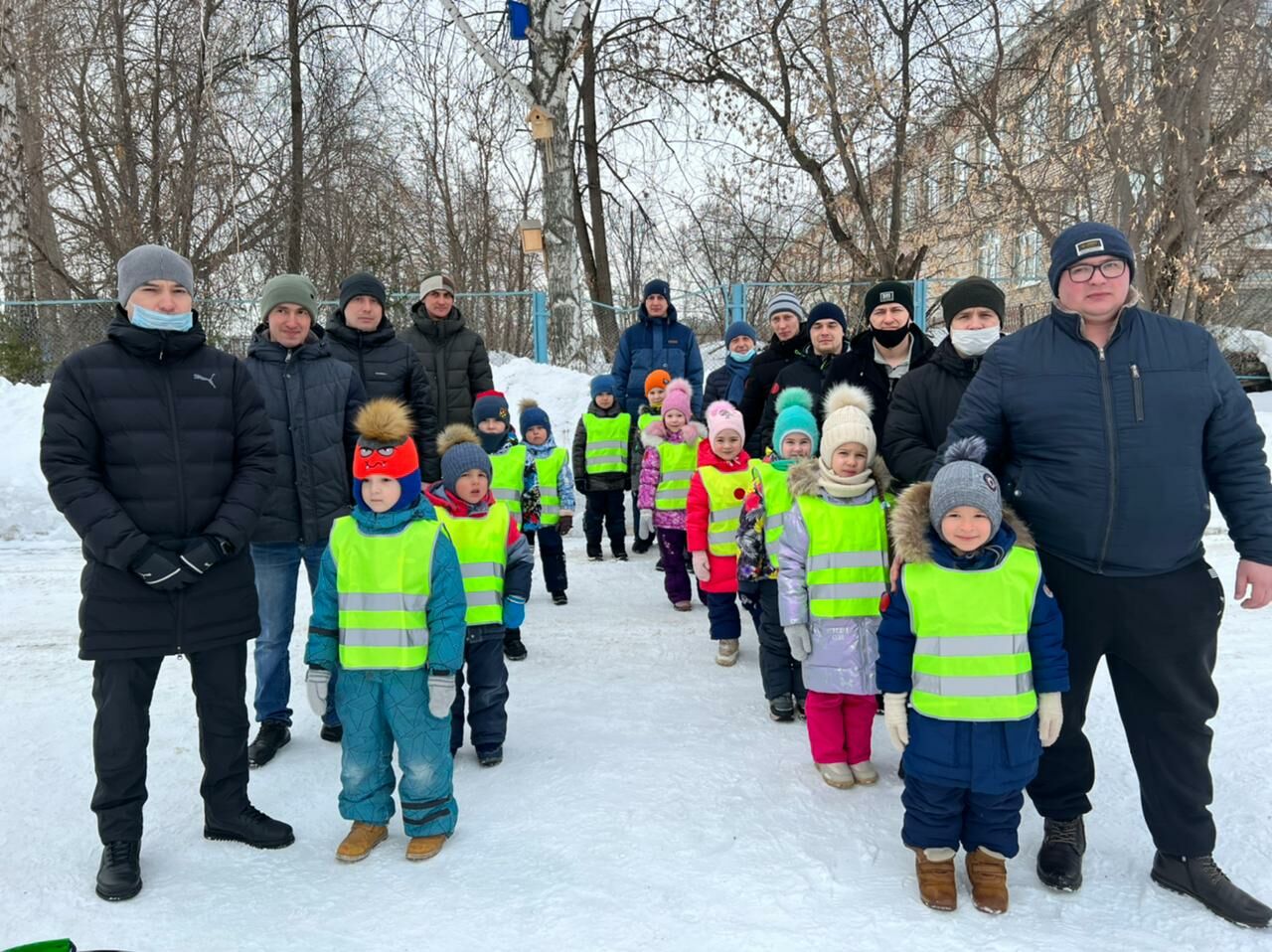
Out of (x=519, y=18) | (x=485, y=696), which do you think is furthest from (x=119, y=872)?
(x=519, y=18)

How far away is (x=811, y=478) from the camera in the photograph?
3.46 metres

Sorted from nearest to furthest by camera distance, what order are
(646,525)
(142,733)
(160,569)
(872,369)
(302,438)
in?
(160,569)
(142,733)
(302,438)
(872,369)
(646,525)

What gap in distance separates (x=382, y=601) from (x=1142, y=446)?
2.43 m

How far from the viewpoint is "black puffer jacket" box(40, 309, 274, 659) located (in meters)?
2.73

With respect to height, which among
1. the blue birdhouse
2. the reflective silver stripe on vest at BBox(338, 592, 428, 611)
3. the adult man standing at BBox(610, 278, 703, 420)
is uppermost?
the blue birdhouse

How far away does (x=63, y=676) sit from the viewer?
4598 millimetres

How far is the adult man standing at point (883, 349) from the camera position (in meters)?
4.12

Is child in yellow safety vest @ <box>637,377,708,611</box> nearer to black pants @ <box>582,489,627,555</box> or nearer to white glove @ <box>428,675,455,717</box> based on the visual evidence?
black pants @ <box>582,489,627,555</box>

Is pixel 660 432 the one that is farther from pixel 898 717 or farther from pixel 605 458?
pixel 898 717

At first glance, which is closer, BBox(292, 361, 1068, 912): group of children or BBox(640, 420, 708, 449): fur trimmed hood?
BBox(292, 361, 1068, 912): group of children

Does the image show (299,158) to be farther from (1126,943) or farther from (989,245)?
(1126,943)

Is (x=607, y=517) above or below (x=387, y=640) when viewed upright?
above

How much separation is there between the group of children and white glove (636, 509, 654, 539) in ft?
8.75

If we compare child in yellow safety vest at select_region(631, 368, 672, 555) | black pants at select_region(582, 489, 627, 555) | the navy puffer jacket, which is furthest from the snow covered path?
black pants at select_region(582, 489, 627, 555)
